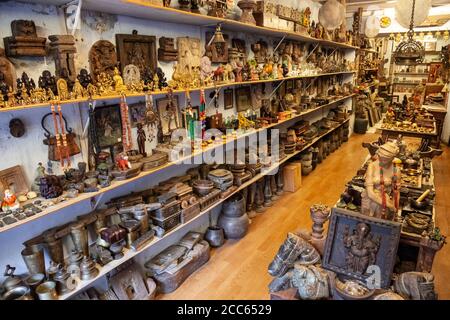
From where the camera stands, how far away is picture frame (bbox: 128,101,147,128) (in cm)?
246

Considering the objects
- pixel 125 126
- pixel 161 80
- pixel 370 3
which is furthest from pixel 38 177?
pixel 370 3

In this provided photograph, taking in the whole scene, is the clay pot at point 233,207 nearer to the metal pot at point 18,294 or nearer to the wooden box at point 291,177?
the wooden box at point 291,177

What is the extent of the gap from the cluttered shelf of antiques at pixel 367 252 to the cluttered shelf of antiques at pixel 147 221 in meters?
1.01

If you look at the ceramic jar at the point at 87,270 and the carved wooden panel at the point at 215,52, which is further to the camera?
the carved wooden panel at the point at 215,52

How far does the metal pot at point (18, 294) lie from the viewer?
5.53 feet

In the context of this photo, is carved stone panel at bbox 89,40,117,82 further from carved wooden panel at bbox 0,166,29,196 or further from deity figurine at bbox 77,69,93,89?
carved wooden panel at bbox 0,166,29,196

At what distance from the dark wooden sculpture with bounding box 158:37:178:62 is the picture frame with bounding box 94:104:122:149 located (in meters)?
0.60

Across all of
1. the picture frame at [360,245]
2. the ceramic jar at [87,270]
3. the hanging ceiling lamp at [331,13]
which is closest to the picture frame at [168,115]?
the ceramic jar at [87,270]

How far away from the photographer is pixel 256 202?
3994mm

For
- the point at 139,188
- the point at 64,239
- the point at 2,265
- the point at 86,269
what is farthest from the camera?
the point at 139,188

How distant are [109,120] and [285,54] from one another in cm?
305
